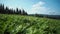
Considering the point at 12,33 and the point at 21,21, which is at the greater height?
the point at 21,21

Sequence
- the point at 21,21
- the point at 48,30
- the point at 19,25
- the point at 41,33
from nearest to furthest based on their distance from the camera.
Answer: the point at 41,33
the point at 48,30
the point at 19,25
the point at 21,21

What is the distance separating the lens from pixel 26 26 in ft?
8.68

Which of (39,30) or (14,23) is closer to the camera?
(39,30)

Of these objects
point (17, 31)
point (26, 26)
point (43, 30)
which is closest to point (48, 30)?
point (43, 30)

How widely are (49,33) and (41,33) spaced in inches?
6.5

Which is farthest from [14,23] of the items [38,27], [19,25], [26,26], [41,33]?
[41,33]

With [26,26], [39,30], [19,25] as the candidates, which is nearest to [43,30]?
[39,30]

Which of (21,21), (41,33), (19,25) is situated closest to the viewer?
(41,33)

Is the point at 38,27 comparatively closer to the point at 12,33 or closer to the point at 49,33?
the point at 49,33

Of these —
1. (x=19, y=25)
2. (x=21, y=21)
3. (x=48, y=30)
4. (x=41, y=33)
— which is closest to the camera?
(x=41, y=33)

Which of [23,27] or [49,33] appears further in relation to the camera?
[23,27]

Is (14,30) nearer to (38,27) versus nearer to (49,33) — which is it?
(38,27)

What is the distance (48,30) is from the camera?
255cm

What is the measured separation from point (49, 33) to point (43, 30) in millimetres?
141
